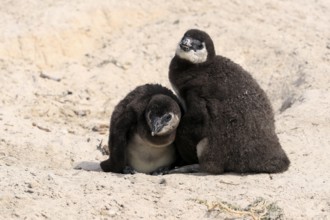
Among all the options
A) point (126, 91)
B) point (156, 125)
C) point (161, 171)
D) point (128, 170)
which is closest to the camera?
point (156, 125)

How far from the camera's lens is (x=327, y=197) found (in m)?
6.77

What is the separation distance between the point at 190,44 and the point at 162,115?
34.3 inches

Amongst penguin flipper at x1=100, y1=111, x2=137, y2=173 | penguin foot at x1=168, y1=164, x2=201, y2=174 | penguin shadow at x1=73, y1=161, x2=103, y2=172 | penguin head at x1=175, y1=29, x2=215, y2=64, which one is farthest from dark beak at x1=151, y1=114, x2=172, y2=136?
penguin shadow at x1=73, y1=161, x2=103, y2=172

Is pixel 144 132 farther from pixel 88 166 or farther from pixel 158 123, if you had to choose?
pixel 88 166

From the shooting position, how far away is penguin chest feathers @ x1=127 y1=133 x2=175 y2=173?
7926mm

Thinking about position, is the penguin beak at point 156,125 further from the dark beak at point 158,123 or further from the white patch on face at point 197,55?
the white patch on face at point 197,55

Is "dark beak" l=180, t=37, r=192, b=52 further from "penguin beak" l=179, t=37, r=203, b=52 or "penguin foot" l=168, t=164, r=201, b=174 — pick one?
"penguin foot" l=168, t=164, r=201, b=174

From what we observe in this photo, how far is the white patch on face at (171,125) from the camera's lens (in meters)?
7.46

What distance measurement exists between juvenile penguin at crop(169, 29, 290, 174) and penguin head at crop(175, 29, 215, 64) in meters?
0.13

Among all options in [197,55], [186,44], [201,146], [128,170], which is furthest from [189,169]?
[186,44]

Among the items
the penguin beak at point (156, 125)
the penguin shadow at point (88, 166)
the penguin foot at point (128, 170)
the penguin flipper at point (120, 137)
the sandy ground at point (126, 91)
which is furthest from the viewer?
the penguin shadow at point (88, 166)

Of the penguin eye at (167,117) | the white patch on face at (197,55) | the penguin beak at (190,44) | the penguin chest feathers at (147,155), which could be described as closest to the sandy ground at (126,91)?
the penguin eye at (167,117)

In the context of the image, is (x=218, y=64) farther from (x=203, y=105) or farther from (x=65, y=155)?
(x=65, y=155)

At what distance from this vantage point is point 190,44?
305 inches
